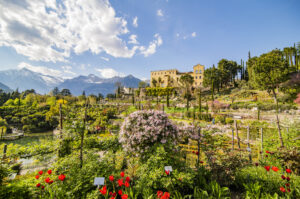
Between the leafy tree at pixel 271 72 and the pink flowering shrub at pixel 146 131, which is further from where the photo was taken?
the leafy tree at pixel 271 72

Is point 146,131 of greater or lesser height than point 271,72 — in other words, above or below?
below

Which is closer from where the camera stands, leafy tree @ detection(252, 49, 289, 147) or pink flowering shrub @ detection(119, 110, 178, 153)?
pink flowering shrub @ detection(119, 110, 178, 153)

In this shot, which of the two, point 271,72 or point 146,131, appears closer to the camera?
point 146,131

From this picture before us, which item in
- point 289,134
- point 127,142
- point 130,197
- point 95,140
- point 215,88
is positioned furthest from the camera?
point 215,88

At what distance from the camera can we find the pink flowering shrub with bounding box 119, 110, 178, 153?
360cm

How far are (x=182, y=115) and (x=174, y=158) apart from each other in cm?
1823

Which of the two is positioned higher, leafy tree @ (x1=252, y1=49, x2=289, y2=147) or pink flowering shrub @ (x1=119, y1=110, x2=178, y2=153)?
leafy tree @ (x1=252, y1=49, x2=289, y2=147)

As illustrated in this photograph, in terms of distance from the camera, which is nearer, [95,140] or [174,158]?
[174,158]

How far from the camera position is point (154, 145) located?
11.6 feet

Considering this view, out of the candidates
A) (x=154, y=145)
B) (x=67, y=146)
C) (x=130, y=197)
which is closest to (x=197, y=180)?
(x=154, y=145)

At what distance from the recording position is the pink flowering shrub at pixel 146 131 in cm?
360

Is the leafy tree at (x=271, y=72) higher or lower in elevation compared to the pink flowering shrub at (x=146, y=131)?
higher

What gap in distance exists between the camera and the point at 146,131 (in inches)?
142

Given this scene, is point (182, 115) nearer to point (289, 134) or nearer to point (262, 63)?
point (289, 134)
